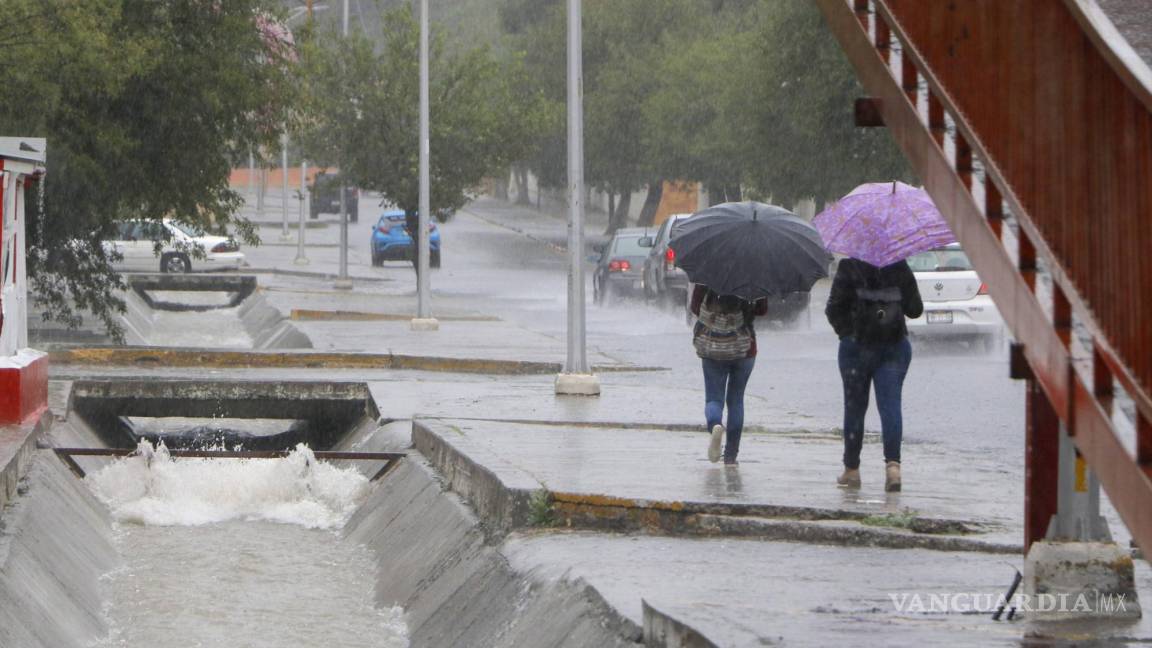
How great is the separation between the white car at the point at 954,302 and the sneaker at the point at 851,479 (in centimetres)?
1361

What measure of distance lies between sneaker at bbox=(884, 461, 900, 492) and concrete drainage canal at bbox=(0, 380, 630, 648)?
2264mm

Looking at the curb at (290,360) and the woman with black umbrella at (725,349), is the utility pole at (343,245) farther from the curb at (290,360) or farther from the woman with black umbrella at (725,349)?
the woman with black umbrella at (725,349)

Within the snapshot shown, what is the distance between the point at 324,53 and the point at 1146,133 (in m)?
35.4

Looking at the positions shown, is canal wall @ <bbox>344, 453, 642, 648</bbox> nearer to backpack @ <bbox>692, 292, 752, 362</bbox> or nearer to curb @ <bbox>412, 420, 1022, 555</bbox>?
curb @ <bbox>412, 420, 1022, 555</bbox>

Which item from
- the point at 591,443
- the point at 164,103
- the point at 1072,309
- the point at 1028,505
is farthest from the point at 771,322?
the point at 1072,309

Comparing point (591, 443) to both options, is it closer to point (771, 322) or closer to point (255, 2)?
point (255, 2)

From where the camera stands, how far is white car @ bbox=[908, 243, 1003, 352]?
78.5 feet

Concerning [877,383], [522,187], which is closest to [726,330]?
[877,383]

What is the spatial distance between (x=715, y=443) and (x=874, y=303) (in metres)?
1.56

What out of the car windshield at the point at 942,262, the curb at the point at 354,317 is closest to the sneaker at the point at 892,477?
the car windshield at the point at 942,262

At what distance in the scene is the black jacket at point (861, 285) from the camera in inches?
406

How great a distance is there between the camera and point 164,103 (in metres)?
23.0

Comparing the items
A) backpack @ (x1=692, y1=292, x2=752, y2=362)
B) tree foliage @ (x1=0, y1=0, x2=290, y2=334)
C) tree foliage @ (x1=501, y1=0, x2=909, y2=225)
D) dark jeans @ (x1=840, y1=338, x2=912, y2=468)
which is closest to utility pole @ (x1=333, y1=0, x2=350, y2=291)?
tree foliage @ (x1=501, y1=0, x2=909, y2=225)

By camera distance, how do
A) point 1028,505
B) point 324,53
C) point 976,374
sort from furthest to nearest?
point 324,53 < point 976,374 < point 1028,505
